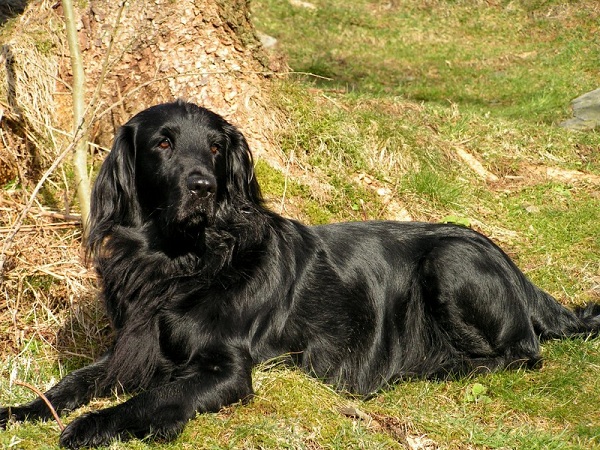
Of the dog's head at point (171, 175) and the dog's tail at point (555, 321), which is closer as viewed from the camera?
the dog's head at point (171, 175)

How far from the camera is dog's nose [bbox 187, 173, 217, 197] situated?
4.09 m

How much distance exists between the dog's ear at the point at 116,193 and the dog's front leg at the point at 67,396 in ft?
2.51

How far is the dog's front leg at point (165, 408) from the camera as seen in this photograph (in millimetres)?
3695

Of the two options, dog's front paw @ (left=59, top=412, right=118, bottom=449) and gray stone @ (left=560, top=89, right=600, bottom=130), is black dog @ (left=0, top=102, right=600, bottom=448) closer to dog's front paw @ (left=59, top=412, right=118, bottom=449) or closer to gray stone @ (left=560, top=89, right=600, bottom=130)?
dog's front paw @ (left=59, top=412, right=118, bottom=449)

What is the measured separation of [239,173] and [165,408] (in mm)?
1529

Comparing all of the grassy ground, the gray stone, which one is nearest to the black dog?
the grassy ground

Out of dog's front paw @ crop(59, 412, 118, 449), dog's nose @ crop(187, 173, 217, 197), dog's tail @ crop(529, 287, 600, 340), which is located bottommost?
dog's front paw @ crop(59, 412, 118, 449)

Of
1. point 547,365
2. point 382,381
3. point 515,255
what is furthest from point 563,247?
point 382,381

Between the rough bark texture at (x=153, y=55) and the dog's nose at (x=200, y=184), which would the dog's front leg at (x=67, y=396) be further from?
the rough bark texture at (x=153, y=55)

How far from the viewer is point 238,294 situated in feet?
14.7

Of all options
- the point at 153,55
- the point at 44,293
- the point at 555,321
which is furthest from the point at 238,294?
the point at 153,55

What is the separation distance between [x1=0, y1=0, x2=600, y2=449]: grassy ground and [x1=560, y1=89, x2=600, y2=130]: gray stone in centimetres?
29

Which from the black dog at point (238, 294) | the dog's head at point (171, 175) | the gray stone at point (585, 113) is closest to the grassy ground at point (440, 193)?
the black dog at point (238, 294)

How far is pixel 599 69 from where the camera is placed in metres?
14.8
